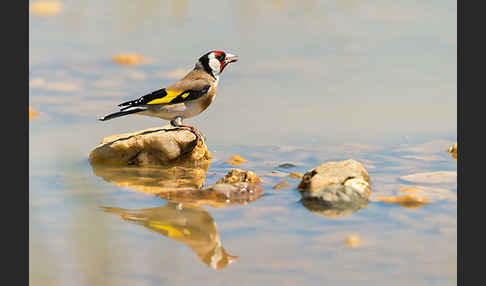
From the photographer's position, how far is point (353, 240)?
414 cm

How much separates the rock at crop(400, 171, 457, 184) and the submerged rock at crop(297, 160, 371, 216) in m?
0.55

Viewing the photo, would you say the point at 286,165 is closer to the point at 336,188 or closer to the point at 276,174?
the point at 276,174

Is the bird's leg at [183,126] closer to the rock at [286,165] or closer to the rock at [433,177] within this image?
the rock at [286,165]

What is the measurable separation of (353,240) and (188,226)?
4.29ft

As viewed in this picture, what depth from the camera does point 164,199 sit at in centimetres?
540

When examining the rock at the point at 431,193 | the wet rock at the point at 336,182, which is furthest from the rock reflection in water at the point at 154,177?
the rock at the point at 431,193

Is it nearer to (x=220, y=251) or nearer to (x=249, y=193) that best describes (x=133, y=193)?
(x=249, y=193)

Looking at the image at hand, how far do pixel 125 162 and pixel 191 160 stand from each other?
2.87ft

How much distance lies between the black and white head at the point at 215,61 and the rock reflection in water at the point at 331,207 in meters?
3.04

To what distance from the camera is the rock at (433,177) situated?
19.7 ft

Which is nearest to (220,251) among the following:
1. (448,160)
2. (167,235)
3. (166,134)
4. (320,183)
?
(167,235)

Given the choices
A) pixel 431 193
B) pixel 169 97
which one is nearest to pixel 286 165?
pixel 169 97

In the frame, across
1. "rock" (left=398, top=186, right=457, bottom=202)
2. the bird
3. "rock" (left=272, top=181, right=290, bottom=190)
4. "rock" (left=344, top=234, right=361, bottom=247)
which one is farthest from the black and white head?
"rock" (left=344, top=234, right=361, bottom=247)

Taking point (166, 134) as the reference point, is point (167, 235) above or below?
below
